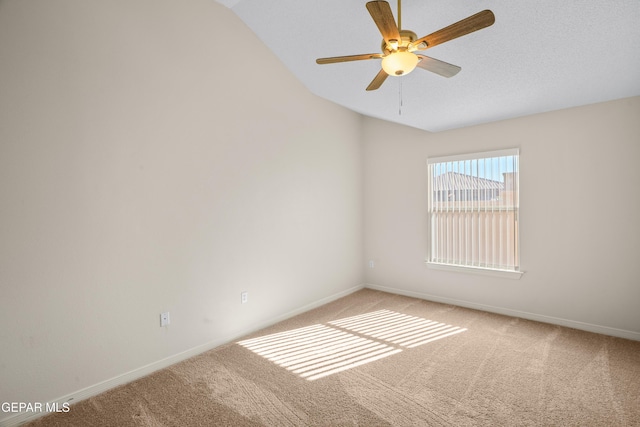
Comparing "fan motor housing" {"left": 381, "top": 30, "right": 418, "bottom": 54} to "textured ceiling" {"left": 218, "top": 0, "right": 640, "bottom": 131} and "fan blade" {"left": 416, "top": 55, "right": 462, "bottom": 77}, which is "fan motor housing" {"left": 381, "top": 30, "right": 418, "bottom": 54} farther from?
"textured ceiling" {"left": 218, "top": 0, "right": 640, "bottom": 131}

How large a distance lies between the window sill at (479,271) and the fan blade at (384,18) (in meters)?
3.22

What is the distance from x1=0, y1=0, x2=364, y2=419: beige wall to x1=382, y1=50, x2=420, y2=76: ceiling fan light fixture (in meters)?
1.92

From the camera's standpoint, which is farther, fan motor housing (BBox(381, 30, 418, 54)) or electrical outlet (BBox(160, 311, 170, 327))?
electrical outlet (BBox(160, 311, 170, 327))

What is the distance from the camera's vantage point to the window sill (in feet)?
12.4

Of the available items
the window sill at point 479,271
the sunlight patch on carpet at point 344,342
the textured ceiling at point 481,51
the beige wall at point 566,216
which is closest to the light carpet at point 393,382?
the sunlight patch on carpet at point 344,342

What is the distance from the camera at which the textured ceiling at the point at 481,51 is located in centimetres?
202

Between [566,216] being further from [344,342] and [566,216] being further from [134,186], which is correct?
[134,186]

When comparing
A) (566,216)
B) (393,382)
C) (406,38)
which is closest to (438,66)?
(406,38)

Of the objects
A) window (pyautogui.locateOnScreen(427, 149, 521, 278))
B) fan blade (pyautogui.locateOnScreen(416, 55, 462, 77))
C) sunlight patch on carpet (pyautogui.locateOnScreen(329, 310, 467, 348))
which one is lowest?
sunlight patch on carpet (pyautogui.locateOnScreen(329, 310, 467, 348))

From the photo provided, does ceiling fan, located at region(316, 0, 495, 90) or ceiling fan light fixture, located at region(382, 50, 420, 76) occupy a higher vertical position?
ceiling fan, located at region(316, 0, 495, 90)

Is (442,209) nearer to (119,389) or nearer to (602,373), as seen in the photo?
(602,373)

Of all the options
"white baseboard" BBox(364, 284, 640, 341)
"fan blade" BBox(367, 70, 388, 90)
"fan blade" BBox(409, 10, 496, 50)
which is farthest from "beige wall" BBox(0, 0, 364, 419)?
"fan blade" BBox(409, 10, 496, 50)

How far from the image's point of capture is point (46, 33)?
2.13 m

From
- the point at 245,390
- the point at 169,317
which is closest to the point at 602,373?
the point at 245,390
